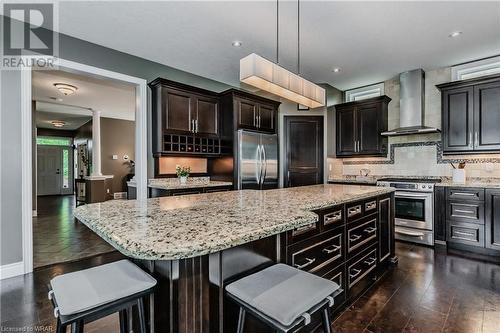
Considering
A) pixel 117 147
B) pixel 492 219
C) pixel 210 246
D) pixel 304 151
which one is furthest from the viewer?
pixel 117 147

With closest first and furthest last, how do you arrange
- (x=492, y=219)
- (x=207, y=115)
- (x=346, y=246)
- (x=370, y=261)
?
1. (x=346, y=246)
2. (x=370, y=261)
3. (x=492, y=219)
4. (x=207, y=115)

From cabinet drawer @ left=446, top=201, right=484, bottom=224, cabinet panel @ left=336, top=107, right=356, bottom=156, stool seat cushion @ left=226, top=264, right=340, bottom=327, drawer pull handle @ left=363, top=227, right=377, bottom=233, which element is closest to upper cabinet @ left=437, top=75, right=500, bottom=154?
cabinet drawer @ left=446, top=201, right=484, bottom=224

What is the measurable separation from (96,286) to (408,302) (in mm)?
2384

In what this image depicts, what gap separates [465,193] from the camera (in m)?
3.39

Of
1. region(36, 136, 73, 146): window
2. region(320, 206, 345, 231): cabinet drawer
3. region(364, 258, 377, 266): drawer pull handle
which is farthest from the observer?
region(36, 136, 73, 146): window

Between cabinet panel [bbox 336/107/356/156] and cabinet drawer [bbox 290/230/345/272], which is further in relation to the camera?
cabinet panel [bbox 336/107/356/156]

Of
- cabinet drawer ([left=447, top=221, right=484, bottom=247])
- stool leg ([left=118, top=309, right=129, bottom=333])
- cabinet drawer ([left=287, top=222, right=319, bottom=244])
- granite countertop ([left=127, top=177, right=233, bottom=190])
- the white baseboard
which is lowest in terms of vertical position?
the white baseboard

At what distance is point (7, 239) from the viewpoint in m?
2.66

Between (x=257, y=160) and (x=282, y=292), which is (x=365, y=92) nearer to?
(x=257, y=160)

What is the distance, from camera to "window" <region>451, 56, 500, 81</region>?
373 cm

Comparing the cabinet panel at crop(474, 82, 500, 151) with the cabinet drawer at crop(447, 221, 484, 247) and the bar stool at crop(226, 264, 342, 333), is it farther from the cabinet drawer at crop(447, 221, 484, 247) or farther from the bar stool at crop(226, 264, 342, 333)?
the bar stool at crop(226, 264, 342, 333)

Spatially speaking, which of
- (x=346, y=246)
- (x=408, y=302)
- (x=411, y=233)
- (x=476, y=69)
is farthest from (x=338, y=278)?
(x=476, y=69)

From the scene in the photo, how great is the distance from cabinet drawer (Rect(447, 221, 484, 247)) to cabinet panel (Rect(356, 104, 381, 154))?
1689 mm

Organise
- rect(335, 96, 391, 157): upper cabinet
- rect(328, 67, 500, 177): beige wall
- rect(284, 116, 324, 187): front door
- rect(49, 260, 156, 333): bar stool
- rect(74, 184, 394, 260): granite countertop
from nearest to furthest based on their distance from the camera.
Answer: rect(74, 184, 394, 260): granite countertop < rect(49, 260, 156, 333): bar stool < rect(328, 67, 500, 177): beige wall < rect(335, 96, 391, 157): upper cabinet < rect(284, 116, 324, 187): front door
